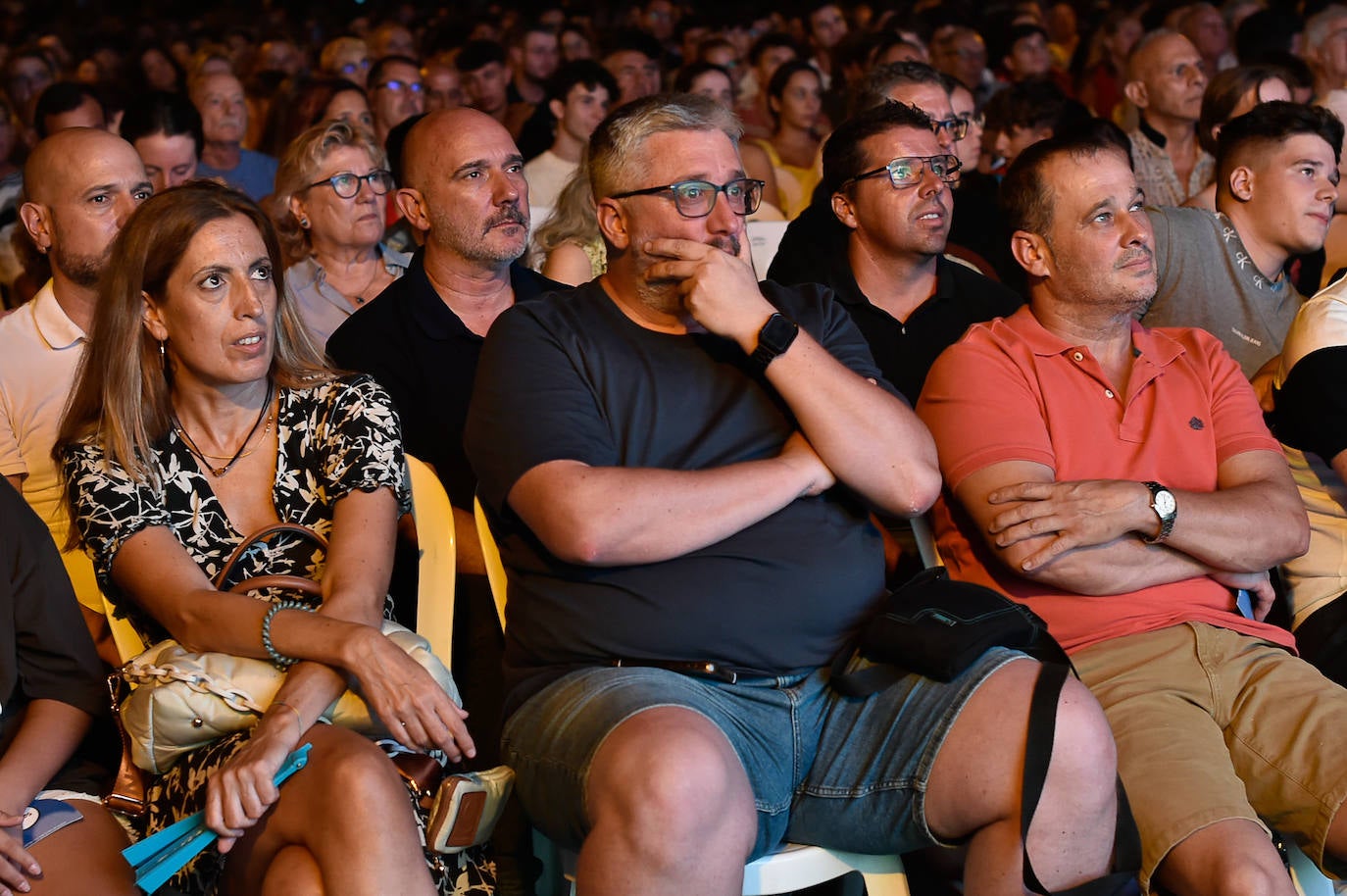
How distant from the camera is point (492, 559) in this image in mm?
2379

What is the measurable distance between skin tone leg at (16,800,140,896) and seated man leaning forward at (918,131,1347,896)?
1.43 metres

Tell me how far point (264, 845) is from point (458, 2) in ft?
43.7

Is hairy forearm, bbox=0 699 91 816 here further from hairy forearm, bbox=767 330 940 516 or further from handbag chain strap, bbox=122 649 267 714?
hairy forearm, bbox=767 330 940 516

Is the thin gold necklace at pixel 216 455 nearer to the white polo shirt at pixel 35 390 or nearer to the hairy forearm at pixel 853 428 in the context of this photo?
the white polo shirt at pixel 35 390

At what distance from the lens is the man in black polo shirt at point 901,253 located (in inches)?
123

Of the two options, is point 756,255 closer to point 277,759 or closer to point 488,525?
point 488,525

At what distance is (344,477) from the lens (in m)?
2.36

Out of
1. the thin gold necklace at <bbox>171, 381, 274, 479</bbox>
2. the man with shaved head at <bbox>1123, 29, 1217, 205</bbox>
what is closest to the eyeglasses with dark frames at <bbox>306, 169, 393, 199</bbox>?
the thin gold necklace at <bbox>171, 381, 274, 479</bbox>

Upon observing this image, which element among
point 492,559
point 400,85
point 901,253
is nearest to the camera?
point 492,559

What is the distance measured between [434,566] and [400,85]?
4.28m

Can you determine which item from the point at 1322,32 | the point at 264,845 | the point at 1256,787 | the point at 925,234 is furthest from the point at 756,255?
the point at 1322,32

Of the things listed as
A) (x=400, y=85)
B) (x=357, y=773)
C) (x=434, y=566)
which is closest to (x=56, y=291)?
(x=434, y=566)

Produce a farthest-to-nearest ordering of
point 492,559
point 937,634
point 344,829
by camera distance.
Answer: point 492,559 < point 937,634 < point 344,829

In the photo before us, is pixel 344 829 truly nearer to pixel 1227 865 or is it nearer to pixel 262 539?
pixel 262 539
